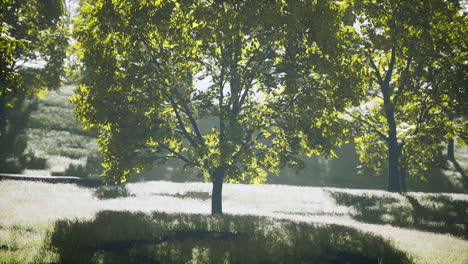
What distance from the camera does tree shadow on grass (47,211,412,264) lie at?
26.9 ft

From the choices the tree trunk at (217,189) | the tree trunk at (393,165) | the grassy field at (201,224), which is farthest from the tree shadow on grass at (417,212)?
the tree trunk at (217,189)

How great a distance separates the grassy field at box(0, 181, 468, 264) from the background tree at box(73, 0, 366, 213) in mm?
2298

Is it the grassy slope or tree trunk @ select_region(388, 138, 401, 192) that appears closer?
tree trunk @ select_region(388, 138, 401, 192)

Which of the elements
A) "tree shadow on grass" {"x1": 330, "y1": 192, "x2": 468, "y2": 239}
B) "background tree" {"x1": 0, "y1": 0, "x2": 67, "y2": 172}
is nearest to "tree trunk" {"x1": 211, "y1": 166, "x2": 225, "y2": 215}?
"tree shadow on grass" {"x1": 330, "y1": 192, "x2": 468, "y2": 239}

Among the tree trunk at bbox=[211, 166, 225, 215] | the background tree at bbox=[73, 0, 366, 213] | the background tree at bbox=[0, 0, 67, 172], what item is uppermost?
the background tree at bbox=[0, 0, 67, 172]

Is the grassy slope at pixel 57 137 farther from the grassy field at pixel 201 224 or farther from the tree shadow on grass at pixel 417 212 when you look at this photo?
the tree shadow on grass at pixel 417 212

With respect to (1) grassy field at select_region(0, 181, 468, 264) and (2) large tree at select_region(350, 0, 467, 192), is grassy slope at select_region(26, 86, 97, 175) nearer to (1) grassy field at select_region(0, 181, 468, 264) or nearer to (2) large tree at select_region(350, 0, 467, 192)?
(1) grassy field at select_region(0, 181, 468, 264)

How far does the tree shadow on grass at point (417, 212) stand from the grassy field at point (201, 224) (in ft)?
0.12

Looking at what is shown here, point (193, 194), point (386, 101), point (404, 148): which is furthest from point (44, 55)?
point (404, 148)

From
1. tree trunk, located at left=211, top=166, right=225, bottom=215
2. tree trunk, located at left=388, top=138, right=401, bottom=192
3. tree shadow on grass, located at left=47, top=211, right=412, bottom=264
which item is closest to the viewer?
tree shadow on grass, located at left=47, top=211, right=412, bottom=264

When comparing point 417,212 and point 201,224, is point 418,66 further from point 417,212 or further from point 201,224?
point 201,224

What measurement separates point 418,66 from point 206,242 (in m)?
17.0

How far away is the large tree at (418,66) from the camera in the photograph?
61.8ft

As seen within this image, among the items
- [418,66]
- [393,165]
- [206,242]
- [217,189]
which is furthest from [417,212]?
[206,242]
